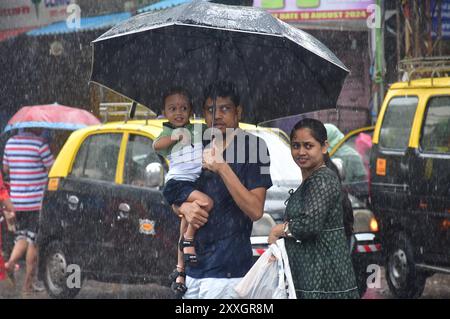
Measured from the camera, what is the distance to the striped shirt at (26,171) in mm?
10266

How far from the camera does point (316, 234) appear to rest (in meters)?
4.42

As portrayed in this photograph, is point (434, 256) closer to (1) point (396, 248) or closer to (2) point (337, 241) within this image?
(1) point (396, 248)

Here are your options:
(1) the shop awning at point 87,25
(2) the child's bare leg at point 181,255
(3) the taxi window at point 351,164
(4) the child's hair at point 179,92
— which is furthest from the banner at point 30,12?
(2) the child's bare leg at point 181,255

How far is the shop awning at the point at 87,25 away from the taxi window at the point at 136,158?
26.8ft

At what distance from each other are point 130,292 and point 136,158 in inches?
68.7

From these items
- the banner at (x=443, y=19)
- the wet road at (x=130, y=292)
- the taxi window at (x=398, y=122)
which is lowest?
the wet road at (x=130, y=292)

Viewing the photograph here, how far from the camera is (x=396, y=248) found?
9.77 metres

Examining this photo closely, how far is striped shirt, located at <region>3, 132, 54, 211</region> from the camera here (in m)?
10.3

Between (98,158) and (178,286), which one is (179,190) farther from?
(98,158)

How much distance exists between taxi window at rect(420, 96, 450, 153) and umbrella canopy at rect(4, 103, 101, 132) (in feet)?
13.3

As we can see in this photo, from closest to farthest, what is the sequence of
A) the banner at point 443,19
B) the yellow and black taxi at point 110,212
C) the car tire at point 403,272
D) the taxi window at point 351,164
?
the yellow and black taxi at point 110,212 → the car tire at point 403,272 → the taxi window at point 351,164 → the banner at point 443,19

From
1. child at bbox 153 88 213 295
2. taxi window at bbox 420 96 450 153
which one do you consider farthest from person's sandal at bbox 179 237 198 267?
taxi window at bbox 420 96 450 153

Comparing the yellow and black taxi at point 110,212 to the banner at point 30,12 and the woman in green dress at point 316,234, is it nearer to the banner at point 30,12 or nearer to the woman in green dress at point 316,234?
the woman in green dress at point 316,234

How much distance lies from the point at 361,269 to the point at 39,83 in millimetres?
11858
